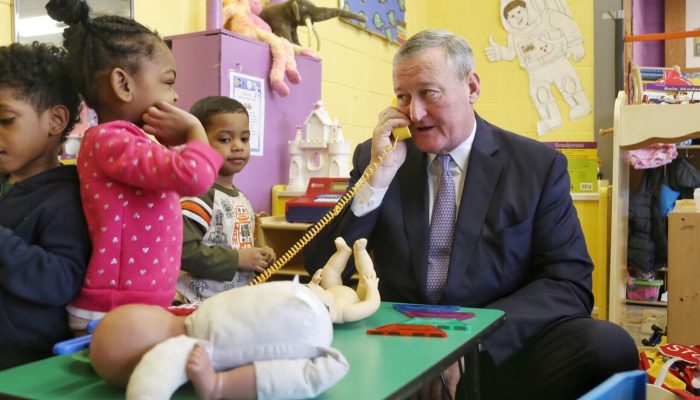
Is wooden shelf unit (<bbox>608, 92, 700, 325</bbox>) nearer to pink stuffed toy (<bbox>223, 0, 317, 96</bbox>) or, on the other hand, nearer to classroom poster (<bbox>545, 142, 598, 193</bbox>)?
classroom poster (<bbox>545, 142, 598, 193</bbox>)

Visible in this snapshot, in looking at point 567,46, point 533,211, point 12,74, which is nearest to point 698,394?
point 533,211

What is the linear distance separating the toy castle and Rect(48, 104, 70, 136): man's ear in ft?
5.87

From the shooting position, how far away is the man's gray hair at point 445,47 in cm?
168

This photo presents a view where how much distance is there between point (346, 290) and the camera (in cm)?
109

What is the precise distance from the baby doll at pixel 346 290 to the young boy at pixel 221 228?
72cm

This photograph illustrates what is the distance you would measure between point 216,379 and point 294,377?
0.08 metres

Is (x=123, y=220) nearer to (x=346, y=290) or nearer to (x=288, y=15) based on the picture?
(x=346, y=290)

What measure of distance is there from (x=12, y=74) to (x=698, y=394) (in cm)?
156

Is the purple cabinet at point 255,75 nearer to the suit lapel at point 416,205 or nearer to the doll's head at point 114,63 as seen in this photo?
the suit lapel at point 416,205

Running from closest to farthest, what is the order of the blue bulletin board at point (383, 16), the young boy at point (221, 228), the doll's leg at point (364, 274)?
1. the doll's leg at point (364, 274)
2. the young boy at point (221, 228)
3. the blue bulletin board at point (383, 16)

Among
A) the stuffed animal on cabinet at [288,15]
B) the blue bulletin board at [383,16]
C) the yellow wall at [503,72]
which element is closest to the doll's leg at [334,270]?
the stuffed animal on cabinet at [288,15]

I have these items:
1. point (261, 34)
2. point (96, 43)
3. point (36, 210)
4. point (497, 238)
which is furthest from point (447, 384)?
point (261, 34)

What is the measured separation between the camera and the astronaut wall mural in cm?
473

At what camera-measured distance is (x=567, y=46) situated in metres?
4.75
